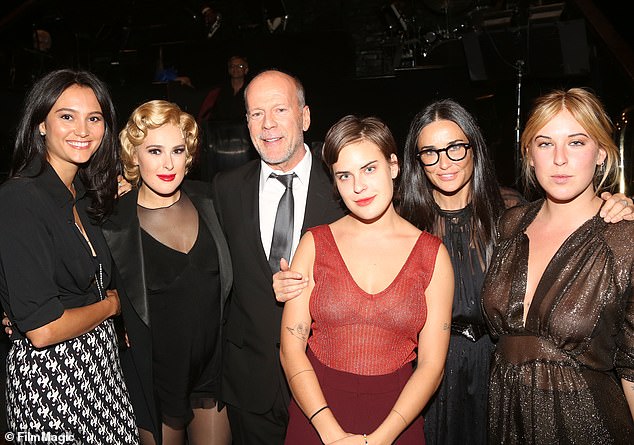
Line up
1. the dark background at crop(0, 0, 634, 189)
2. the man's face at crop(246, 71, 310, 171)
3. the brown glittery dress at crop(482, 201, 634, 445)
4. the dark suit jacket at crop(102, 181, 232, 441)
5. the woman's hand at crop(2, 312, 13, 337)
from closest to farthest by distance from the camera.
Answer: the brown glittery dress at crop(482, 201, 634, 445) < the woman's hand at crop(2, 312, 13, 337) < the dark suit jacket at crop(102, 181, 232, 441) < the man's face at crop(246, 71, 310, 171) < the dark background at crop(0, 0, 634, 189)

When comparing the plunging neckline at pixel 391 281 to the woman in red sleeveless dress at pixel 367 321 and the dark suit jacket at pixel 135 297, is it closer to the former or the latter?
the woman in red sleeveless dress at pixel 367 321

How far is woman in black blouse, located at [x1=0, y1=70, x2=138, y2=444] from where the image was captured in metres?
2.06

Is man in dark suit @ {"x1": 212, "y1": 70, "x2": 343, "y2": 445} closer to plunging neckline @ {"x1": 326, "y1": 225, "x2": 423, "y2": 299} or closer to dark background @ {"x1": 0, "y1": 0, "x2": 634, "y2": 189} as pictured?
plunging neckline @ {"x1": 326, "y1": 225, "x2": 423, "y2": 299}

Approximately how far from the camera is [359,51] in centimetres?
913

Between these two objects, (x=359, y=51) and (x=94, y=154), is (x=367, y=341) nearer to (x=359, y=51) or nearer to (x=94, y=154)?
(x=94, y=154)

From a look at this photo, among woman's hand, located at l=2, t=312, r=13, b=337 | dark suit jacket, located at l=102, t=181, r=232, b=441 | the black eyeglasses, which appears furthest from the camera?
dark suit jacket, located at l=102, t=181, r=232, b=441

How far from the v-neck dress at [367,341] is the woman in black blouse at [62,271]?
0.83 m

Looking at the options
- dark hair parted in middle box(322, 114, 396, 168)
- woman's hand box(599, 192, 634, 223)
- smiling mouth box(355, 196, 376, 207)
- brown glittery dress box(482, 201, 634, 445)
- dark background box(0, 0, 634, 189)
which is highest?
dark background box(0, 0, 634, 189)

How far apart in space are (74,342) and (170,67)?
758cm

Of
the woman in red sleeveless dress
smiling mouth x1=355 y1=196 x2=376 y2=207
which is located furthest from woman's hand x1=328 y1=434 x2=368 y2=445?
smiling mouth x1=355 y1=196 x2=376 y2=207

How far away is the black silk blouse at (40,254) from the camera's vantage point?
2.04 m

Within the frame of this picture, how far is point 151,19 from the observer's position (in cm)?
951

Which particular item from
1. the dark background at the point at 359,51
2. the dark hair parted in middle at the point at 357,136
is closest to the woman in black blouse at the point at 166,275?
the dark hair parted in middle at the point at 357,136

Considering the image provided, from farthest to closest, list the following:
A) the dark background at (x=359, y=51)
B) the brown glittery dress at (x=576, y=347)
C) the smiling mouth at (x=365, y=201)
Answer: the dark background at (x=359, y=51) < the smiling mouth at (x=365, y=201) < the brown glittery dress at (x=576, y=347)
